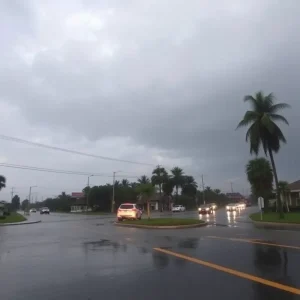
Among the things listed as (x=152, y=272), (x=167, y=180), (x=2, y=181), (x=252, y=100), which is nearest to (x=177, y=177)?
(x=167, y=180)

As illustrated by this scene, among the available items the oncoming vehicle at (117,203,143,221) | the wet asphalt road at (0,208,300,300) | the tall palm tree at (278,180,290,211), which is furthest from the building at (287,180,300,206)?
the wet asphalt road at (0,208,300,300)

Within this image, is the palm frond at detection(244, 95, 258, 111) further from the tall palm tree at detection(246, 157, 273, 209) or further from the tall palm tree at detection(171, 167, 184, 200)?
the tall palm tree at detection(171, 167, 184, 200)

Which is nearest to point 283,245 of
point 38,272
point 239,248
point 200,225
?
point 239,248

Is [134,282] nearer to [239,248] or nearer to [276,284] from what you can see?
[276,284]

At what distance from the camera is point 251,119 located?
34.8m

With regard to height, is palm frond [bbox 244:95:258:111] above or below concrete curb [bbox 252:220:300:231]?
above

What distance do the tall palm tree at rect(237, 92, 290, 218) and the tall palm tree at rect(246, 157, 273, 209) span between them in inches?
729

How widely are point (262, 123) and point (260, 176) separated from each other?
68.3 feet

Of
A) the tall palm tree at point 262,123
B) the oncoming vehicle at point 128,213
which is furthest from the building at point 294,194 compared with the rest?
the oncoming vehicle at point 128,213

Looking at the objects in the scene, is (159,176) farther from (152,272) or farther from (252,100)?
(152,272)

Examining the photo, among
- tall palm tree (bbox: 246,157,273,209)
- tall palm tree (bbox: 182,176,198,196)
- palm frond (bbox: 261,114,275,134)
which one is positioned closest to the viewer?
palm frond (bbox: 261,114,275,134)

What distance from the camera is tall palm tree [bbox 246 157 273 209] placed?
174 ft

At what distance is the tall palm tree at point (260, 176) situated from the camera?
53.0 meters

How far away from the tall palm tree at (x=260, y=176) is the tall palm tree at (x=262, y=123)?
18.5 m
